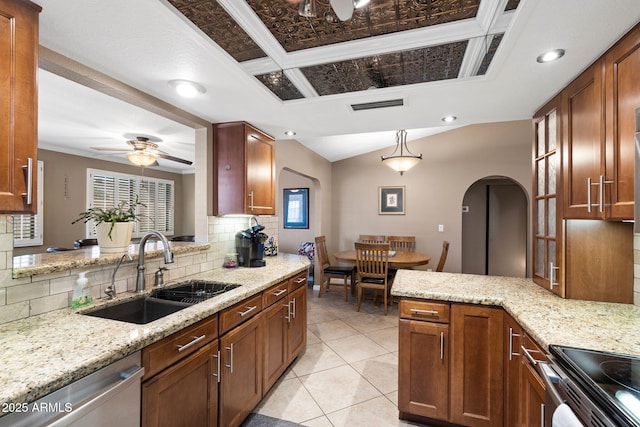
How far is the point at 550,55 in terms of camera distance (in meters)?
1.45

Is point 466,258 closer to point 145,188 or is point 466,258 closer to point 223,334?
point 223,334

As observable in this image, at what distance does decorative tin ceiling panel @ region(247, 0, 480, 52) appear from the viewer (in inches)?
47.8

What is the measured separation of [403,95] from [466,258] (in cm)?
516

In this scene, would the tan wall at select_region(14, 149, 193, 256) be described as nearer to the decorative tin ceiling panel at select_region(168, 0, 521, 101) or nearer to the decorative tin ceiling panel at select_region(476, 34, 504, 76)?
the decorative tin ceiling panel at select_region(168, 0, 521, 101)

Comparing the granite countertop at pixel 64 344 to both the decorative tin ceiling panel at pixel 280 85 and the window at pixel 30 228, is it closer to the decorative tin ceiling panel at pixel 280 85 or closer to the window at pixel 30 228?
the decorative tin ceiling panel at pixel 280 85

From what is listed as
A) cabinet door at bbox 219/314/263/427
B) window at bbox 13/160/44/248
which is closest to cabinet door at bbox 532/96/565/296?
cabinet door at bbox 219/314/263/427

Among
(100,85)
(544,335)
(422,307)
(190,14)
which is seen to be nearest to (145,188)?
(100,85)

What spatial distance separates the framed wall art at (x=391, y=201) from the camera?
18.0 ft

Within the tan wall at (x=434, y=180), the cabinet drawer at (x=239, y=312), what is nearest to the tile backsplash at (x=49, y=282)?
the cabinet drawer at (x=239, y=312)

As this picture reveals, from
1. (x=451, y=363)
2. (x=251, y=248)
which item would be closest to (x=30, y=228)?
(x=251, y=248)

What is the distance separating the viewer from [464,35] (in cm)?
135

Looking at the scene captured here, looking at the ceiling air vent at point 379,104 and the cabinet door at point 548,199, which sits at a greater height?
the ceiling air vent at point 379,104

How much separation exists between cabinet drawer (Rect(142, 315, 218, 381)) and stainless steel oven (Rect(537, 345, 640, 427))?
1.53m

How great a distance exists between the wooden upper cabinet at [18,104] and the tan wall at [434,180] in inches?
194
